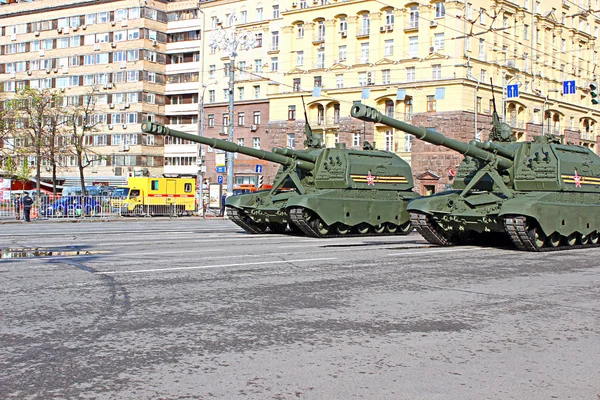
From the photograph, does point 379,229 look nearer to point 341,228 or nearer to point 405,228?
point 405,228

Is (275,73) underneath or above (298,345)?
above

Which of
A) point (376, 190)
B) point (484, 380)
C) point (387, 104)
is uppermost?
point (387, 104)

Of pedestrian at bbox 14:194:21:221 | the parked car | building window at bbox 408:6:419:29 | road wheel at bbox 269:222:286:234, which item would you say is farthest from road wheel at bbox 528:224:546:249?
building window at bbox 408:6:419:29

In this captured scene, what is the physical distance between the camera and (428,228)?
18.9 metres

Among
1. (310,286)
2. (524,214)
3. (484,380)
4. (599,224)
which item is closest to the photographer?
(484,380)

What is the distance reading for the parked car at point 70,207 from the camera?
3669 centimetres

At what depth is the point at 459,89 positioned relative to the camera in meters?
50.0

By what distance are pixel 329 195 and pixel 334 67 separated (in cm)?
3704

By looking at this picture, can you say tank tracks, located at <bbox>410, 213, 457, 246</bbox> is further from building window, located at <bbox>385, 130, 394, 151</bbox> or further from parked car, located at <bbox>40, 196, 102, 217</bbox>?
building window, located at <bbox>385, 130, 394, 151</bbox>

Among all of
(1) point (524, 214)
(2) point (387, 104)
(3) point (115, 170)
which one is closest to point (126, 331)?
(1) point (524, 214)

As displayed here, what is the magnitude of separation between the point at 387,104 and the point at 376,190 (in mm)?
32210

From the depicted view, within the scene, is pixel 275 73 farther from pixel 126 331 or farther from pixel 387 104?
pixel 126 331

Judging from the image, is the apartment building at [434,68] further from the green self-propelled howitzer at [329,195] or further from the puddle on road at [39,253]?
the puddle on road at [39,253]

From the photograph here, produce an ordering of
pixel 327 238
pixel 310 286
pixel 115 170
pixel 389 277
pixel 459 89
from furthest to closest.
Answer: pixel 115 170 < pixel 459 89 < pixel 327 238 < pixel 389 277 < pixel 310 286
